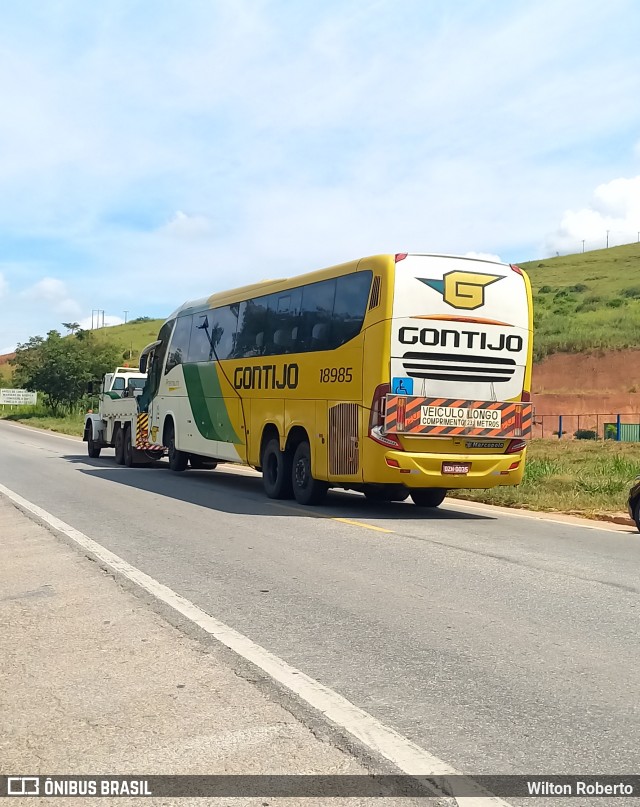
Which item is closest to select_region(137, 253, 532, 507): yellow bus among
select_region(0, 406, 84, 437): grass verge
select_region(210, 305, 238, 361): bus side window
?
select_region(210, 305, 238, 361): bus side window

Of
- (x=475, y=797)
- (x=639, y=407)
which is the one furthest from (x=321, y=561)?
(x=639, y=407)

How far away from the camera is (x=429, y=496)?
52.6 feet

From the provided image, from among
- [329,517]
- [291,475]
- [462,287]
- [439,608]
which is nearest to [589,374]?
[291,475]

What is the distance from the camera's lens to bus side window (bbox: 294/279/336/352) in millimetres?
14812

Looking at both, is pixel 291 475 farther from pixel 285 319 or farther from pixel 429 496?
pixel 285 319

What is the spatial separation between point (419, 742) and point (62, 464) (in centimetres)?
2150

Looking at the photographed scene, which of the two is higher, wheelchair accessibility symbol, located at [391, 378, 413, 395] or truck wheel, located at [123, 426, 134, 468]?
wheelchair accessibility symbol, located at [391, 378, 413, 395]

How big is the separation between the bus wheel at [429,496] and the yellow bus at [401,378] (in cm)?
2

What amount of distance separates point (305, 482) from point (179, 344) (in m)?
7.80

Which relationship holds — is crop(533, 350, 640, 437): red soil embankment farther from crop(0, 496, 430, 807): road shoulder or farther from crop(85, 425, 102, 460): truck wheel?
crop(0, 496, 430, 807): road shoulder

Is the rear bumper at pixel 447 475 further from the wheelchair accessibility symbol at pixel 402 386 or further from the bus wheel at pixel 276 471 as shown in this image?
the bus wheel at pixel 276 471

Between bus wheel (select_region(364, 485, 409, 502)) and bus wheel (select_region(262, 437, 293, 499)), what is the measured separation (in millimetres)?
1374

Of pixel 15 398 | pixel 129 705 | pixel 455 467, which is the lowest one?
pixel 129 705

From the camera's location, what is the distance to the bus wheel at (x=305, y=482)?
15070 mm
